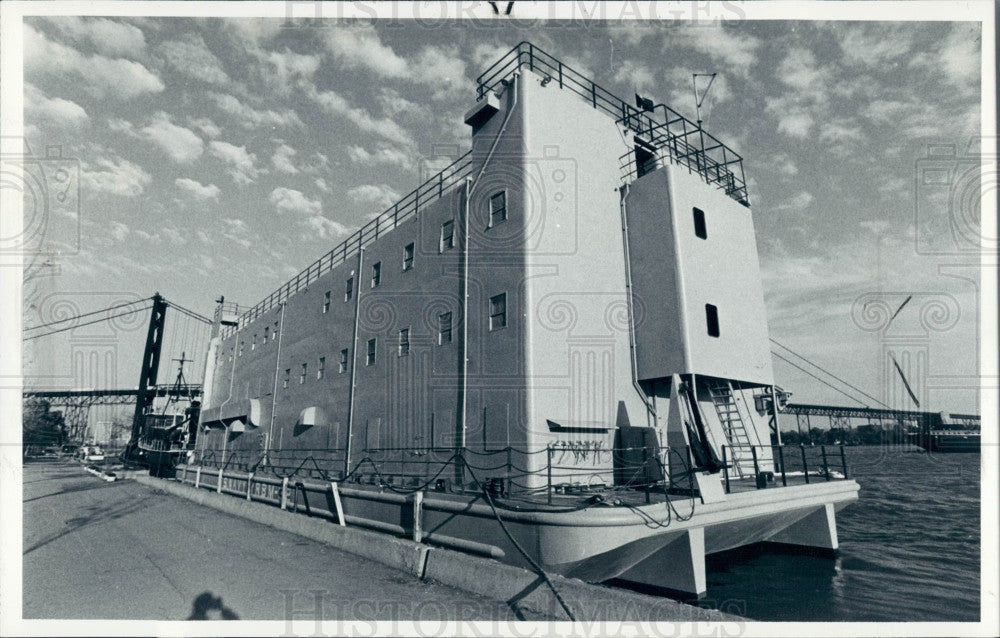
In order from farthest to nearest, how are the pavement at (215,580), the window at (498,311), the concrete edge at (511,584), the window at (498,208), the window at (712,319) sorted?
1. the window at (712,319)
2. the window at (498,208)
3. the window at (498,311)
4. the pavement at (215,580)
5. the concrete edge at (511,584)

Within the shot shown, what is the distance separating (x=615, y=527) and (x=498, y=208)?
6987mm

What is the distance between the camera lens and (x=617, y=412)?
11281mm

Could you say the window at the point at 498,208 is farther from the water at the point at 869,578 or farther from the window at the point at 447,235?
the water at the point at 869,578

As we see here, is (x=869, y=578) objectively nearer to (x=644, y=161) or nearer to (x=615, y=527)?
(x=615, y=527)

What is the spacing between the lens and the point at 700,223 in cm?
1310

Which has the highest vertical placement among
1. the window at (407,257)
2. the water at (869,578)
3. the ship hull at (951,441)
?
the window at (407,257)

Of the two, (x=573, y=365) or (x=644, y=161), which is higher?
(x=644, y=161)

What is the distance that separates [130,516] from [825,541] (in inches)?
676

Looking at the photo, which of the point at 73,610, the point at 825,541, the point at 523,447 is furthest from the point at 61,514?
the point at 825,541

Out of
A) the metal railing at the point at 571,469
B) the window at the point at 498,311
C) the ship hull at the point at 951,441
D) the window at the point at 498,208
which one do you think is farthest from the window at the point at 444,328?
the ship hull at the point at 951,441

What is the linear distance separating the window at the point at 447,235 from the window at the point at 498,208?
1.51 metres

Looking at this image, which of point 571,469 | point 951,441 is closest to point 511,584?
point 571,469

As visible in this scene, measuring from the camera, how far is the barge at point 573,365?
28.8ft

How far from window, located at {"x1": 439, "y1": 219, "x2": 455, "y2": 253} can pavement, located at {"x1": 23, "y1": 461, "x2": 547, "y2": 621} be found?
7040 mm
